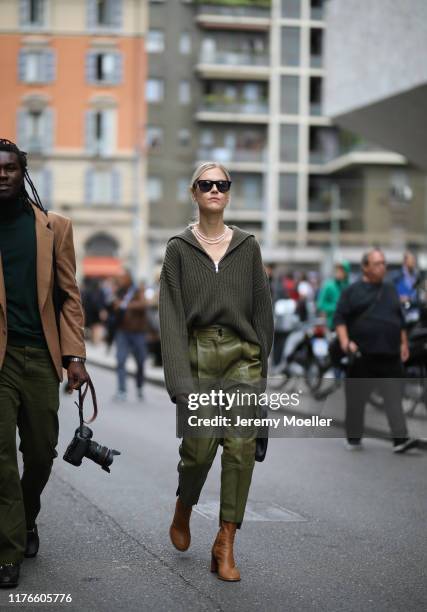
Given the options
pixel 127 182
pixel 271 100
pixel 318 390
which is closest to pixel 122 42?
pixel 127 182

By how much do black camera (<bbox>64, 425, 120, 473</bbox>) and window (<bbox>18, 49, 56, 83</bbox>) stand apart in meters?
53.1

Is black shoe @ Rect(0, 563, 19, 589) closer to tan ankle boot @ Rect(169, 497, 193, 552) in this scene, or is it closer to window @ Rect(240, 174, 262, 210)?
tan ankle boot @ Rect(169, 497, 193, 552)

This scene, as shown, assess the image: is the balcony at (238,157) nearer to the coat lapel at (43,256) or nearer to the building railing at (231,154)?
the building railing at (231,154)

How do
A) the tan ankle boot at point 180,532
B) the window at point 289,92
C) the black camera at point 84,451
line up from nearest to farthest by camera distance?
the black camera at point 84,451 < the tan ankle boot at point 180,532 < the window at point 289,92

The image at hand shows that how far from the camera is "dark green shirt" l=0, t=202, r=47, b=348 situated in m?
5.21

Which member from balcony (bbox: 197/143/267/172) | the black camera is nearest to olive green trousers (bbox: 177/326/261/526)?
the black camera

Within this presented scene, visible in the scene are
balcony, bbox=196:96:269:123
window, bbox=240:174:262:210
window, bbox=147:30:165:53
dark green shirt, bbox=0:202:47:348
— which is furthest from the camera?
window, bbox=240:174:262:210

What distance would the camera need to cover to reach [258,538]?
636cm

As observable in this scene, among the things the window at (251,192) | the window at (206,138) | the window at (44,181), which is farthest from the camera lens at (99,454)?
the window at (206,138)

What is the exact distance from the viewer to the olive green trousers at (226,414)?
5.28 meters

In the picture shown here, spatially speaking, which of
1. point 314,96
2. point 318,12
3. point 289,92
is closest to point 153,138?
point 289,92

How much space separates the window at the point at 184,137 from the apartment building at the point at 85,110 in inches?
334

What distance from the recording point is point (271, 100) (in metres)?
65.8

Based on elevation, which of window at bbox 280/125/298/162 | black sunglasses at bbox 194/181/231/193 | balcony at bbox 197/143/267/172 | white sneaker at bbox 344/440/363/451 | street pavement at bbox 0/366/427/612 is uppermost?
window at bbox 280/125/298/162
